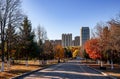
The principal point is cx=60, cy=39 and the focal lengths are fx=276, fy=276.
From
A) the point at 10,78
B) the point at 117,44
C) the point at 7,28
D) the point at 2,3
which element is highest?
the point at 2,3

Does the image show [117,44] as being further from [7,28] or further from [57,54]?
[57,54]

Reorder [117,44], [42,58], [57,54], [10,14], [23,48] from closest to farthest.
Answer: [117,44] → [10,14] → [23,48] → [42,58] → [57,54]

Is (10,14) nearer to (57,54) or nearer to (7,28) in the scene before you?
(7,28)

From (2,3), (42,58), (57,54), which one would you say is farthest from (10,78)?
(57,54)

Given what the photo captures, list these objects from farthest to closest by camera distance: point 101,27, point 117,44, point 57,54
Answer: point 57,54 → point 101,27 → point 117,44

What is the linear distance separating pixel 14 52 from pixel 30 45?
465cm

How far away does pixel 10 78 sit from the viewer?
24.1m

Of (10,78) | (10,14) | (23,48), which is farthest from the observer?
(23,48)

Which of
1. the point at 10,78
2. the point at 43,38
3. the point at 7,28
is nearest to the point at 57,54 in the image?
the point at 43,38

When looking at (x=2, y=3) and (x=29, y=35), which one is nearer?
(x=2, y=3)

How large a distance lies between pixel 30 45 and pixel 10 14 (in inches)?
1042

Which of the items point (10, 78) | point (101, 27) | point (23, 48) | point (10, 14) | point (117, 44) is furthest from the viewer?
point (23, 48)

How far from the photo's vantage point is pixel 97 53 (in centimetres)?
6375

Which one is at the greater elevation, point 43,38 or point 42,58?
point 43,38
